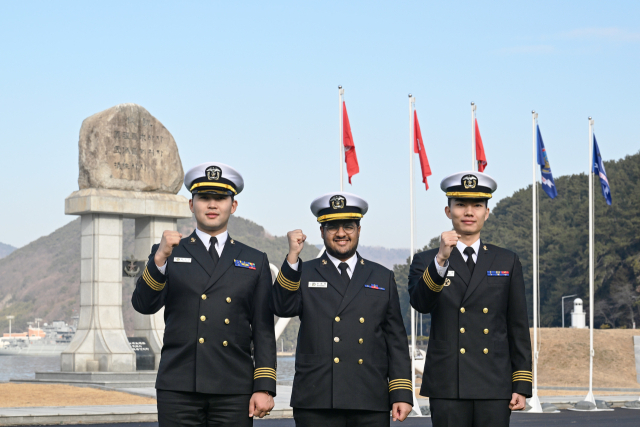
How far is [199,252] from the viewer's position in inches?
229

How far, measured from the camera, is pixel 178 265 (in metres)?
5.75

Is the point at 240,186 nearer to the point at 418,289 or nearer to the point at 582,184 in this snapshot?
the point at 418,289

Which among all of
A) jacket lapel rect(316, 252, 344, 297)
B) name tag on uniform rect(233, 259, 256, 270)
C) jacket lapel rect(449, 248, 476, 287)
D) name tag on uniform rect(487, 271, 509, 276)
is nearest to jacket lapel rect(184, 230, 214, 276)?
name tag on uniform rect(233, 259, 256, 270)

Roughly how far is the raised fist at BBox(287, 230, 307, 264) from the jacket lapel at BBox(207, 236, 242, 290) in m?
0.52

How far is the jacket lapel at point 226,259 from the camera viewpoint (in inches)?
225

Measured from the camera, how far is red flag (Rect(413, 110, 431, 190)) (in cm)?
2177

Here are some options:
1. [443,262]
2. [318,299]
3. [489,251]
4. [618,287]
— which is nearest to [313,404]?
[318,299]

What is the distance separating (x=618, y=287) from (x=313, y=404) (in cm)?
6196

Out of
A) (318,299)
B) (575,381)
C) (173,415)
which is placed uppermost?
(318,299)

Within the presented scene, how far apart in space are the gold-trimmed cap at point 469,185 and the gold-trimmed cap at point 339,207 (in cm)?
63

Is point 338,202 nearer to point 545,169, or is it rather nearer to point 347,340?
point 347,340

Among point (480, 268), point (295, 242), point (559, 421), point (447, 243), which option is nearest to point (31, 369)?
point (559, 421)

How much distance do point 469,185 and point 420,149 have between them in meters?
16.0

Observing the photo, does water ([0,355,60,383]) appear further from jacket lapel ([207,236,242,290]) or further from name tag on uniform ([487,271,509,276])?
name tag on uniform ([487,271,509,276])
